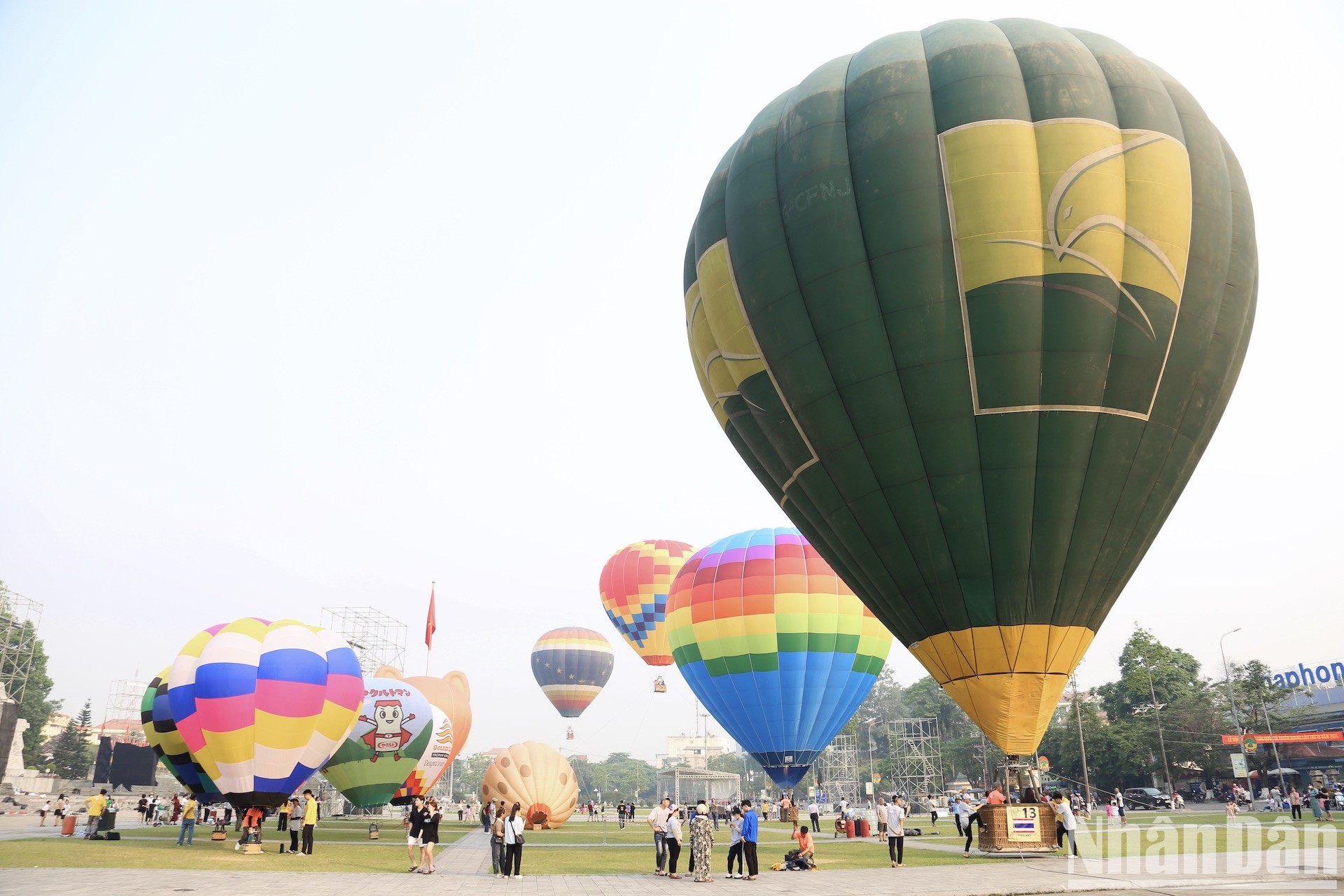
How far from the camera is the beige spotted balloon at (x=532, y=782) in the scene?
29328 mm

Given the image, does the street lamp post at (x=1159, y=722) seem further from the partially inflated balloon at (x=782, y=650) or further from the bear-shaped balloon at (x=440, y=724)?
the bear-shaped balloon at (x=440, y=724)

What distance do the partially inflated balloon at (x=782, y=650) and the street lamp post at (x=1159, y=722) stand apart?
94.2ft

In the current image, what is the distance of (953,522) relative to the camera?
13.1 metres

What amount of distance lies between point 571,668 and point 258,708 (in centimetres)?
4264

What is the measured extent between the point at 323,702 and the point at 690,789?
3862cm

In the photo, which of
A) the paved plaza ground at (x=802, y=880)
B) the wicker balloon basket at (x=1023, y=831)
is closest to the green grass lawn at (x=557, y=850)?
the paved plaza ground at (x=802, y=880)

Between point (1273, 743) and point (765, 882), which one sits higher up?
point (765, 882)

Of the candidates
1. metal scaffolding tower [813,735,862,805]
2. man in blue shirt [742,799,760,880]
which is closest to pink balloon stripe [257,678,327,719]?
man in blue shirt [742,799,760,880]

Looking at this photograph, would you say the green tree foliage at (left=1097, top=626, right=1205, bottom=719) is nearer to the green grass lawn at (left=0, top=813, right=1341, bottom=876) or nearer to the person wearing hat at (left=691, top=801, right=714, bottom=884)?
the green grass lawn at (left=0, top=813, right=1341, bottom=876)

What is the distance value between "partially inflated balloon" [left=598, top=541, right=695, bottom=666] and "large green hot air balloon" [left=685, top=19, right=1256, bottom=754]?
113 feet

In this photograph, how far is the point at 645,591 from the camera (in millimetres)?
48094

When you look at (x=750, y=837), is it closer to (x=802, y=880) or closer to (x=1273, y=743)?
(x=802, y=880)

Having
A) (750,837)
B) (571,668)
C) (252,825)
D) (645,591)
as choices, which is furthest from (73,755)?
(750,837)

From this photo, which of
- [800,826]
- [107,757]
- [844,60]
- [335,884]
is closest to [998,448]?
[844,60]
